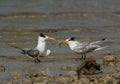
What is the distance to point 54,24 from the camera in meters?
16.7

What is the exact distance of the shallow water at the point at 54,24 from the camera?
1274 centimetres

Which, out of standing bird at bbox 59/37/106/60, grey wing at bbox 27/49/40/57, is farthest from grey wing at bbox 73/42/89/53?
grey wing at bbox 27/49/40/57

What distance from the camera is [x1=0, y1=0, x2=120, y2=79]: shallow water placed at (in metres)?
12.7

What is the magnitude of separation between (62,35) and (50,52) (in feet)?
8.11

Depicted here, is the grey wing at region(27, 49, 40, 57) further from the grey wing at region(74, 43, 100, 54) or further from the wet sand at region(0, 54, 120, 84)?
the grey wing at region(74, 43, 100, 54)

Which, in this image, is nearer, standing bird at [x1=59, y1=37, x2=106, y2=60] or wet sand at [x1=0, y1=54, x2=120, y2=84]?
wet sand at [x1=0, y1=54, x2=120, y2=84]

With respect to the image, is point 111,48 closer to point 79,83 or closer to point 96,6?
point 79,83

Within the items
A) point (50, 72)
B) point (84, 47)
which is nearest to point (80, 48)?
point (84, 47)

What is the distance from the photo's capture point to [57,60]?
1217 centimetres

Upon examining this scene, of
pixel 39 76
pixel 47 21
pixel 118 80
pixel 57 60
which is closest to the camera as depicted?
pixel 118 80

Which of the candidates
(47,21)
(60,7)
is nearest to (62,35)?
(47,21)

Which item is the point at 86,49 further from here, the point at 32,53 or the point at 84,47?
the point at 32,53

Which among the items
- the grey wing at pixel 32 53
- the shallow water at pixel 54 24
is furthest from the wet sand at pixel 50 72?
the grey wing at pixel 32 53

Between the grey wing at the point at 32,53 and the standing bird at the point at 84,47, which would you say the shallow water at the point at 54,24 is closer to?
the grey wing at the point at 32,53
